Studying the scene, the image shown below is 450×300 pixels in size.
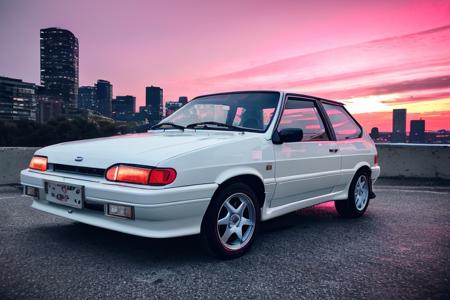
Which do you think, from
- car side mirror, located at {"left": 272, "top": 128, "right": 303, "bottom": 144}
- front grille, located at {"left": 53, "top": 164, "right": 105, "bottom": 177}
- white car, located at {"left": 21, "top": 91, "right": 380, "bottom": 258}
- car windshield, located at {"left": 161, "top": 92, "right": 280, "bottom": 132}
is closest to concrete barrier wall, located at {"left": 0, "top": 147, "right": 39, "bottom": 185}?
white car, located at {"left": 21, "top": 91, "right": 380, "bottom": 258}

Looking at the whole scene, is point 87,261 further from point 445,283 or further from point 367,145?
point 367,145

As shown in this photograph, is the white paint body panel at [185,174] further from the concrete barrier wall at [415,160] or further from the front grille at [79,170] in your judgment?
the concrete barrier wall at [415,160]

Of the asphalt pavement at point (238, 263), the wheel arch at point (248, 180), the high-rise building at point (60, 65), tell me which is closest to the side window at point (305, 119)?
the wheel arch at point (248, 180)

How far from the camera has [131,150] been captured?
3.00 metres

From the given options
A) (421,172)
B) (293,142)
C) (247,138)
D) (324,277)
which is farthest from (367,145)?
(421,172)

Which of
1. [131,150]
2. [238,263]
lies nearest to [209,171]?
[131,150]

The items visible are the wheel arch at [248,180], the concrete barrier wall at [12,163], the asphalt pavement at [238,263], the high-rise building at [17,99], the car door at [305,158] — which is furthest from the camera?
the high-rise building at [17,99]

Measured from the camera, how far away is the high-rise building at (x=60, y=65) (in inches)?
6620

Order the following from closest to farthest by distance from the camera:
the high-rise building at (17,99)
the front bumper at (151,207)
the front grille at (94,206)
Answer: the front bumper at (151,207), the front grille at (94,206), the high-rise building at (17,99)

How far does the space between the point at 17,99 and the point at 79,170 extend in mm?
161199

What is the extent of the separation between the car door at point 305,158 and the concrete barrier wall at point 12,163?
19.9 feet

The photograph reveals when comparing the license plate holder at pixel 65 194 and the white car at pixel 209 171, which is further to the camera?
the license plate holder at pixel 65 194

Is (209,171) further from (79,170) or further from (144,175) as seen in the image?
(79,170)

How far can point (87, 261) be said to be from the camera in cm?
305
